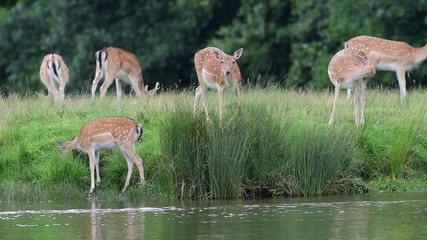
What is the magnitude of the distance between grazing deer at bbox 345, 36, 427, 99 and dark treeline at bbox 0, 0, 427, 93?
19.6 ft

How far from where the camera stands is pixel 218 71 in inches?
707

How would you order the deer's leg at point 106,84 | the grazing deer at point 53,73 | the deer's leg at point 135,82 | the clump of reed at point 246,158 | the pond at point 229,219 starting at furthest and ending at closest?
the grazing deer at point 53,73 < the deer's leg at point 135,82 < the deer's leg at point 106,84 < the clump of reed at point 246,158 < the pond at point 229,219

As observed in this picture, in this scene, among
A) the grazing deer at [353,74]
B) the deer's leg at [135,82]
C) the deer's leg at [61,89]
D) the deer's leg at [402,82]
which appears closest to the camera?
the grazing deer at [353,74]

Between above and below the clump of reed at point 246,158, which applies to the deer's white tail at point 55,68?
above

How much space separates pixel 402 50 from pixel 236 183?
22.4 ft

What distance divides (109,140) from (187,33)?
15830mm

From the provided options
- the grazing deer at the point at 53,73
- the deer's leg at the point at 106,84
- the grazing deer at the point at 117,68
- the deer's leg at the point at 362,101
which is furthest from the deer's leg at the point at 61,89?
the deer's leg at the point at 362,101

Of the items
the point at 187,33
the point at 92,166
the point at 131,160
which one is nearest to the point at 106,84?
the point at 92,166

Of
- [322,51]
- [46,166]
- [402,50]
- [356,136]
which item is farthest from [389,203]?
[322,51]

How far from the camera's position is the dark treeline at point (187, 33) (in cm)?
2773

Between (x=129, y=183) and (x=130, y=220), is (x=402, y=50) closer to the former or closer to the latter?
(x=129, y=183)

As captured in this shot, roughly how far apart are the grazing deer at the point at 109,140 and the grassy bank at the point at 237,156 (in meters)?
0.22

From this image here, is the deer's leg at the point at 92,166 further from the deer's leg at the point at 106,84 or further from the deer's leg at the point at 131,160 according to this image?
the deer's leg at the point at 106,84

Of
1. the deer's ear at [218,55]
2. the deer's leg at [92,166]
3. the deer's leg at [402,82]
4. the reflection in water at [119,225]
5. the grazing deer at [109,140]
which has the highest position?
the deer's ear at [218,55]
